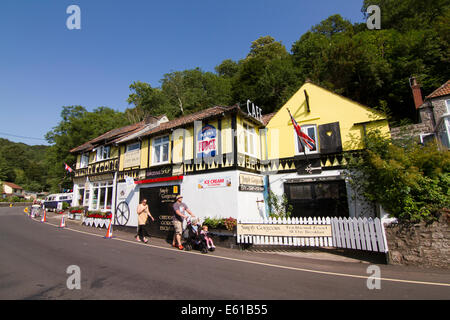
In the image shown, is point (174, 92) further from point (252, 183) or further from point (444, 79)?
point (444, 79)

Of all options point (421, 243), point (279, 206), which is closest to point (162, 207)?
point (279, 206)

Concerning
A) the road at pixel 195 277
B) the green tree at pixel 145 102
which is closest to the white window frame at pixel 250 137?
the road at pixel 195 277

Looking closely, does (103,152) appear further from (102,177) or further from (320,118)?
(320,118)

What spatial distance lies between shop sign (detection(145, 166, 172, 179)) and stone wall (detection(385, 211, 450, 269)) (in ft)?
35.9

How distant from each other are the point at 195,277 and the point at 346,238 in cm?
577

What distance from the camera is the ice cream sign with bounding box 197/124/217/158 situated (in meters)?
12.1

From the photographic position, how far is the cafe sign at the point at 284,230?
335 inches

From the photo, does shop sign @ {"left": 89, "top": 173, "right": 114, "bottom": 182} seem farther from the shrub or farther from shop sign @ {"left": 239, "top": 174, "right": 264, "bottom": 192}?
the shrub

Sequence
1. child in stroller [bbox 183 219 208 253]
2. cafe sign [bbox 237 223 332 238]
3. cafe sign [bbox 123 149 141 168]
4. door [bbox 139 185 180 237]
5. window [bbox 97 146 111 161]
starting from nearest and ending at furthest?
cafe sign [bbox 237 223 332 238] → child in stroller [bbox 183 219 208 253] → door [bbox 139 185 180 237] → cafe sign [bbox 123 149 141 168] → window [bbox 97 146 111 161]

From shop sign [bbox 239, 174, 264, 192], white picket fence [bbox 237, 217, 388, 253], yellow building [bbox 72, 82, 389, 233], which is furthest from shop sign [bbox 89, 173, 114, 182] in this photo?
white picket fence [bbox 237, 217, 388, 253]

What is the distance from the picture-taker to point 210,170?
11.7m

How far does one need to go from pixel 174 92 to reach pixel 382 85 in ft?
103

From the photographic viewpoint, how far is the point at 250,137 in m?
13.0
